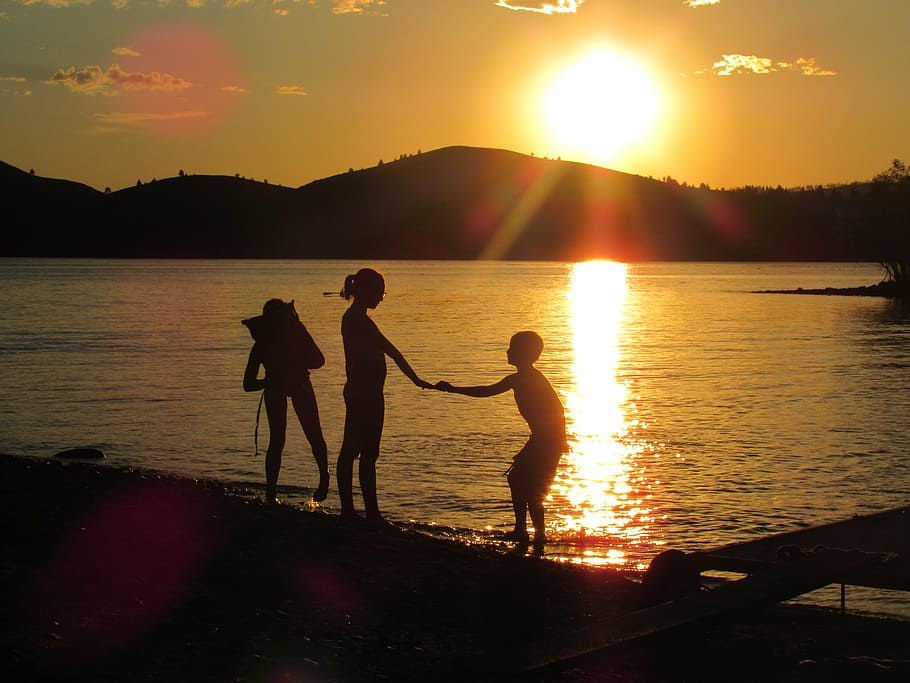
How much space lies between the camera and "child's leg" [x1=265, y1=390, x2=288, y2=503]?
9.88 meters

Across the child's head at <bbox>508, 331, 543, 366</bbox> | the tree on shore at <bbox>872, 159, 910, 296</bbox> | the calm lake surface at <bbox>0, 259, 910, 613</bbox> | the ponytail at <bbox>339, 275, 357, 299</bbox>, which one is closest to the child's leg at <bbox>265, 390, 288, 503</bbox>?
the calm lake surface at <bbox>0, 259, 910, 613</bbox>

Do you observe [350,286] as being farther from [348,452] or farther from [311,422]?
[311,422]

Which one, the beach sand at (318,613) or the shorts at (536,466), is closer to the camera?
the beach sand at (318,613)

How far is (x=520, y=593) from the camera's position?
7.37 meters

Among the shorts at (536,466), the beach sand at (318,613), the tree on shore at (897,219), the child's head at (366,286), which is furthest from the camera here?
the tree on shore at (897,219)

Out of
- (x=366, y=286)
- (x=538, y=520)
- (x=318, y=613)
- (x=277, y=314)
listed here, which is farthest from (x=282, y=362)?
(x=318, y=613)

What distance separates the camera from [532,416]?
30.0 feet

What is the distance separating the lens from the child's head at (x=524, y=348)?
349 inches

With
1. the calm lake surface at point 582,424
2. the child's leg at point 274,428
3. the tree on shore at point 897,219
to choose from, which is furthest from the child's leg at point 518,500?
the tree on shore at point 897,219

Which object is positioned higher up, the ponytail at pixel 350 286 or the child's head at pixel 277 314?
the ponytail at pixel 350 286

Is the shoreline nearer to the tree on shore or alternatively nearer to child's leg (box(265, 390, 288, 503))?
the tree on shore

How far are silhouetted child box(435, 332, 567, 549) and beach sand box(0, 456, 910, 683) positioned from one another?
0.70 m

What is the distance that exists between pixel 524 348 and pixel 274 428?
2632mm

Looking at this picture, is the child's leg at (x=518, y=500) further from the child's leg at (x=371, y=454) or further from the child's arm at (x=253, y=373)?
the child's arm at (x=253, y=373)
